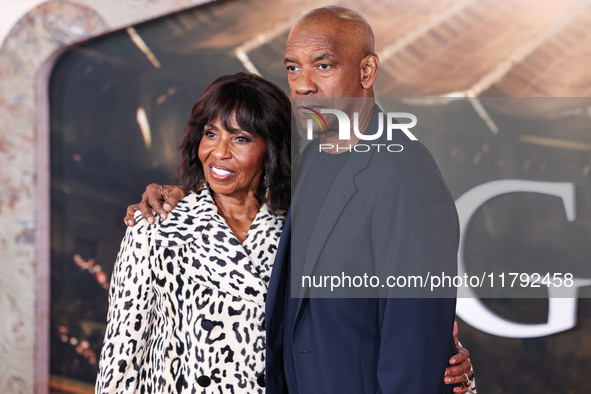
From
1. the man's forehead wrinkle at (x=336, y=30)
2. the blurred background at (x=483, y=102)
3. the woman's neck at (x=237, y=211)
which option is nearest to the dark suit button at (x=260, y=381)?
the woman's neck at (x=237, y=211)

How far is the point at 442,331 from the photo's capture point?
4.27 feet

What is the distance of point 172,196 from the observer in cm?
180

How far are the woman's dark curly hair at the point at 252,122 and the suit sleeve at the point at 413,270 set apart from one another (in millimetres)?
566

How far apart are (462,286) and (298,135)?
1.59m

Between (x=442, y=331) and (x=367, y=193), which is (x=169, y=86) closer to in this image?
(x=367, y=193)

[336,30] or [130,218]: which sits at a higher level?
[336,30]

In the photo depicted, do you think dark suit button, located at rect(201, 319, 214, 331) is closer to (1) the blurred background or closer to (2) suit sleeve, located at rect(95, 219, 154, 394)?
(2) suit sleeve, located at rect(95, 219, 154, 394)

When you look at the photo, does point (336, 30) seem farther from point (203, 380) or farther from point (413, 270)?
point (203, 380)

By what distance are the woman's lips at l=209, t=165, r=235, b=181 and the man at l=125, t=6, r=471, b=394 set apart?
239 mm

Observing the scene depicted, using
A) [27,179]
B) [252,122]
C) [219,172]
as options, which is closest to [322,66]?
[252,122]

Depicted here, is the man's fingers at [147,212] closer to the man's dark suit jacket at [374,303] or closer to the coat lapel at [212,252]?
the coat lapel at [212,252]

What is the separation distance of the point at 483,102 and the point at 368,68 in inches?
65.4

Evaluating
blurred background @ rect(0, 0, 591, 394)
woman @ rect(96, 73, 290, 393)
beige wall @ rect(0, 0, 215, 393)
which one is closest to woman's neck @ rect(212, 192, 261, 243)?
woman @ rect(96, 73, 290, 393)

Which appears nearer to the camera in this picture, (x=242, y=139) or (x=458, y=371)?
(x=458, y=371)
